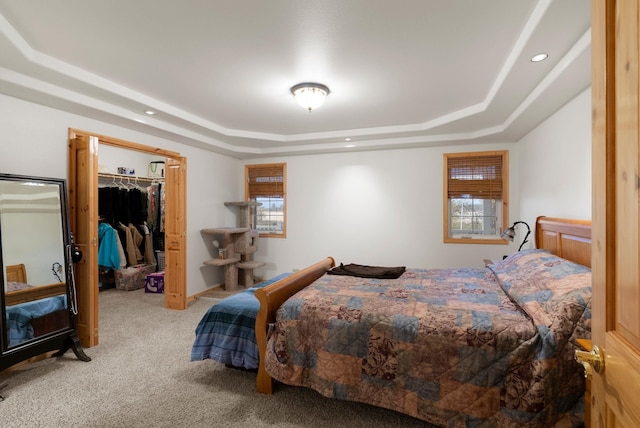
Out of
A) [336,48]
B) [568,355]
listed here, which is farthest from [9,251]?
[568,355]

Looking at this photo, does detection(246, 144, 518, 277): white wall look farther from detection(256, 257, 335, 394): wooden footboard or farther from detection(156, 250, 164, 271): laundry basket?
detection(256, 257, 335, 394): wooden footboard

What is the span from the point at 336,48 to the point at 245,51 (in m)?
0.66

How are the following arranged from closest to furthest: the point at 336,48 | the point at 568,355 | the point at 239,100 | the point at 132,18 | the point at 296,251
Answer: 1. the point at 568,355
2. the point at 132,18
3. the point at 336,48
4. the point at 239,100
5. the point at 296,251

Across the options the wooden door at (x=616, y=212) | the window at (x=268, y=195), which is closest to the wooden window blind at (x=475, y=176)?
the window at (x=268, y=195)

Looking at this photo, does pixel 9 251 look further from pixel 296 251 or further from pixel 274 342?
pixel 296 251

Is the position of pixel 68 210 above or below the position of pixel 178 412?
above

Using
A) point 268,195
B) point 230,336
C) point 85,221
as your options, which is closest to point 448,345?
point 230,336

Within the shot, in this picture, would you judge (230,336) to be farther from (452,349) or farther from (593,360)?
(593,360)

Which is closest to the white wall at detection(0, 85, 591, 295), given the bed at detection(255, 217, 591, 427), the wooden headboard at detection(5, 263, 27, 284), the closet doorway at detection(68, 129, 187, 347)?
the closet doorway at detection(68, 129, 187, 347)

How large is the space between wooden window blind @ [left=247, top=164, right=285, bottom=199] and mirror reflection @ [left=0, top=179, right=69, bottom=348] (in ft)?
10.1

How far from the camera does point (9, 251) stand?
2.38 m

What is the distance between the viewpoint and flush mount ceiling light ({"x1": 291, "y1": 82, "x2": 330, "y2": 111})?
282 cm

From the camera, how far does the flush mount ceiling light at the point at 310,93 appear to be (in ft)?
9.26

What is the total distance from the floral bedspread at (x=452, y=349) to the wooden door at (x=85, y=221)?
2.01 m
